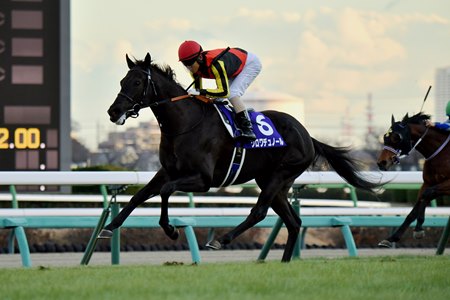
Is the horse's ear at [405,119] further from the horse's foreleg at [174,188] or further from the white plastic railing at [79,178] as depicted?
the horse's foreleg at [174,188]

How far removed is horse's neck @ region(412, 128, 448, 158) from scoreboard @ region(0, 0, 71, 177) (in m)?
6.07

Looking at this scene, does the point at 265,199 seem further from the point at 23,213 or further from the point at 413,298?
the point at 413,298

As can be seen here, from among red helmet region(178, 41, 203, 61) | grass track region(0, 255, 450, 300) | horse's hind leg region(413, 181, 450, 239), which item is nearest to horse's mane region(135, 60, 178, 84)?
red helmet region(178, 41, 203, 61)

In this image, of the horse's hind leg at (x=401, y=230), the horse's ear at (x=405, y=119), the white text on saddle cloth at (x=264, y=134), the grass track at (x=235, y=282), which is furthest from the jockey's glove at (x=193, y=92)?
the horse's ear at (x=405, y=119)

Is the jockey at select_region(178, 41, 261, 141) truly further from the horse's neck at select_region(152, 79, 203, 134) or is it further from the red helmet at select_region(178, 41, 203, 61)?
the horse's neck at select_region(152, 79, 203, 134)

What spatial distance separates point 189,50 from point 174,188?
93 cm

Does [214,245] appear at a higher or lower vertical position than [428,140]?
lower

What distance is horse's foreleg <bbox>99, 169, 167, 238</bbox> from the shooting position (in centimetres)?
807

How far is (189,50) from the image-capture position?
27.2 feet

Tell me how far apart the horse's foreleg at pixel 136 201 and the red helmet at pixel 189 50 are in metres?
0.74

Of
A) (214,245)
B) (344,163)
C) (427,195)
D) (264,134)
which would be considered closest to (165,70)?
(264,134)

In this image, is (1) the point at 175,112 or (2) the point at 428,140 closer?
(1) the point at 175,112

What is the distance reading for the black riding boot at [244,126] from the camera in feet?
27.7

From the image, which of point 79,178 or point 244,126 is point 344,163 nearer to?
point 244,126
